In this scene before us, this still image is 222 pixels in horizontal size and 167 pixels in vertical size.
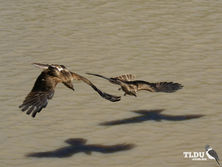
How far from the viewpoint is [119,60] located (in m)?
19.6

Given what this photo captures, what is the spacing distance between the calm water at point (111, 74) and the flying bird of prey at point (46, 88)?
4.83ft

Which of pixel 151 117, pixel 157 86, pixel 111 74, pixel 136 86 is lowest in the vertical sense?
pixel 151 117

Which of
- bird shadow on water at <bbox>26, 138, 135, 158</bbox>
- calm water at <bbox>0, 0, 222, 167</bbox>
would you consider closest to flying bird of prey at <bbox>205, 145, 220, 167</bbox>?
calm water at <bbox>0, 0, 222, 167</bbox>

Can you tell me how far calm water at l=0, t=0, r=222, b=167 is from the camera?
13836mm

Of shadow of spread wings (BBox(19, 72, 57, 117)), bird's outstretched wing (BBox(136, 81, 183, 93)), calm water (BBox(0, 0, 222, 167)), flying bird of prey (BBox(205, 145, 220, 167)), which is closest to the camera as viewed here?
shadow of spread wings (BBox(19, 72, 57, 117))

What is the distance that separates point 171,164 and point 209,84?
15.8 feet

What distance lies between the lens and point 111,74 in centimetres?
1838

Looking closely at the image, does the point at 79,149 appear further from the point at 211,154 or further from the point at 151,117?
the point at 211,154

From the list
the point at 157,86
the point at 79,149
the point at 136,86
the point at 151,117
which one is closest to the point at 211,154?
the point at 136,86

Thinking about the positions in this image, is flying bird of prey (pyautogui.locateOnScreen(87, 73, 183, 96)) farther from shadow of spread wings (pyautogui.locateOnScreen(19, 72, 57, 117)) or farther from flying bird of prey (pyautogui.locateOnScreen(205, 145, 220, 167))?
flying bird of prey (pyautogui.locateOnScreen(205, 145, 220, 167))

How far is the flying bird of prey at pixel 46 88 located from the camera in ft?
39.6

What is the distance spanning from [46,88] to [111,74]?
602cm

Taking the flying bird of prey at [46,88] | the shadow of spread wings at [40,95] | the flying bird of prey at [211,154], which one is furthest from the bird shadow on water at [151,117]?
the shadow of spread wings at [40,95]

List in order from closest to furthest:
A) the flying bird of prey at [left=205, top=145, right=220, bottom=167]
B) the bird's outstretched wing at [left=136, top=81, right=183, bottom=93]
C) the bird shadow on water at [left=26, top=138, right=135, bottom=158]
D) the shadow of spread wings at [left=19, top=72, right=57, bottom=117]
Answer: the shadow of spread wings at [left=19, top=72, right=57, bottom=117]
the flying bird of prey at [left=205, top=145, right=220, bottom=167]
the bird shadow on water at [left=26, top=138, right=135, bottom=158]
the bird's outstretched wing at [left=136, top=81, right=183, bottom=93]
